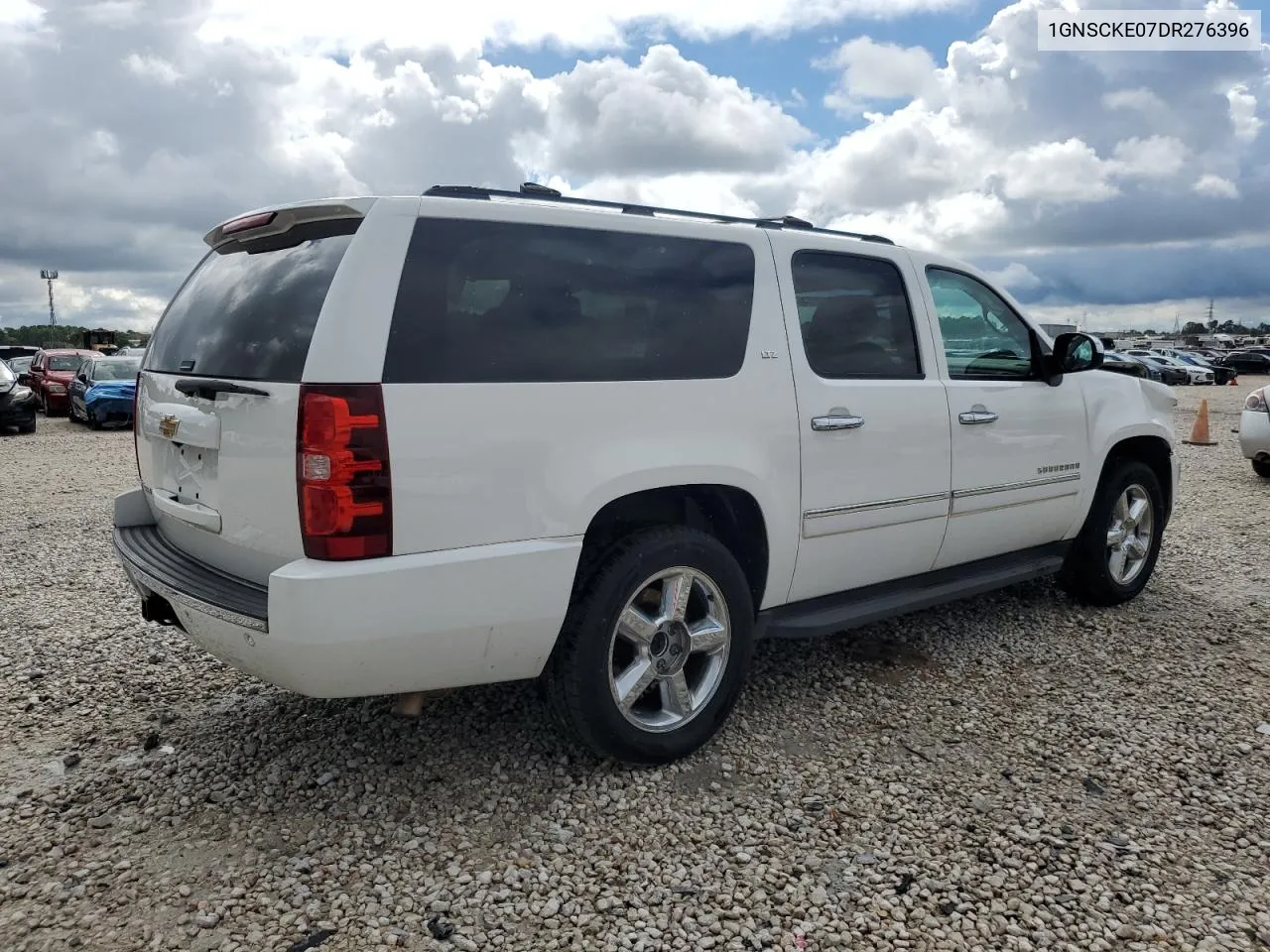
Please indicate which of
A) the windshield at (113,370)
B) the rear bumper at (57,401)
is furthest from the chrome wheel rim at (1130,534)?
the rear bumper at (57,401)

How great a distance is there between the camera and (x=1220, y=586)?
566 cm

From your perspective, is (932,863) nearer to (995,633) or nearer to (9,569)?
(995,633)

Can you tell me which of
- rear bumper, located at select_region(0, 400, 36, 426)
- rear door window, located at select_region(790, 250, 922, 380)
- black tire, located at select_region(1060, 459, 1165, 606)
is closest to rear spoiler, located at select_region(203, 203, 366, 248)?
rear door window, located at select_region(790, 250, 922, 380)

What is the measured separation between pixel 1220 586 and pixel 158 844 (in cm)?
578

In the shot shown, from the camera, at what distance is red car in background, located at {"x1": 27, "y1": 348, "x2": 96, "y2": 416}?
20.3 meters

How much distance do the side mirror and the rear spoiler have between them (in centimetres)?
339

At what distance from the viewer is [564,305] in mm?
2959

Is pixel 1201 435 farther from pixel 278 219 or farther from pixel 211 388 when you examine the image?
pixel 211 388

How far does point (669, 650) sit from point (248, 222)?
6.63 feet

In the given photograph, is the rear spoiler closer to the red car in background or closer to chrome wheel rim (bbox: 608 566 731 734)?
chrome wheel rim (bbox: 608 566 731 734)

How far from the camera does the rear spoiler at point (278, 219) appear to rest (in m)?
2.77

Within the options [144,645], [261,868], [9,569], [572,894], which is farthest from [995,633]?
[9,569]

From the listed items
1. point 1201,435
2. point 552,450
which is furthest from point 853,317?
point 1201,435

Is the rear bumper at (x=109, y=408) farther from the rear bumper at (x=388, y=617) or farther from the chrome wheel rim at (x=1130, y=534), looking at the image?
the chrome wheel rim at (x=1130, y=534)
